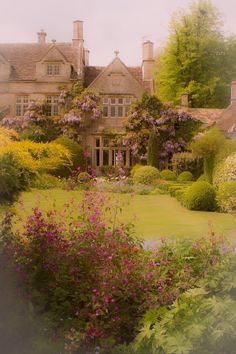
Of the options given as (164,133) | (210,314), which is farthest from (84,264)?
(164,133)

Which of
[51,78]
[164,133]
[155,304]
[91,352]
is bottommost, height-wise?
[91,352]

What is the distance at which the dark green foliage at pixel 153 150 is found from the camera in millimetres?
14414

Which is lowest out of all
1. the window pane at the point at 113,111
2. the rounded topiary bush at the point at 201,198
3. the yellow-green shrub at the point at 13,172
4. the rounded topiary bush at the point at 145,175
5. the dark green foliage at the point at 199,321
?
the dark green foliage at the point at 199,321

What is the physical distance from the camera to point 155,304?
12.2ft

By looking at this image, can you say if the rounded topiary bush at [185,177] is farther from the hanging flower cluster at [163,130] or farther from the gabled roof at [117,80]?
the gabled roof at [117,80]

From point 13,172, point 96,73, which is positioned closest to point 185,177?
point 96,73

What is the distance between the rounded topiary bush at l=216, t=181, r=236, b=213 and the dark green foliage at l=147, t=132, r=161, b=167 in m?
5.56

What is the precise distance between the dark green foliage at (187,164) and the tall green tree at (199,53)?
581 cm

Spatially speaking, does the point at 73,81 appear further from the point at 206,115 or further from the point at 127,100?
the point at 206,115

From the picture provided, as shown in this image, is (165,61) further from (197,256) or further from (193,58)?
(197,256)

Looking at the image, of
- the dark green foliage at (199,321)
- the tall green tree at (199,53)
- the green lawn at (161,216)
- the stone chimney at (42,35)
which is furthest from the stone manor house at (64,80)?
the dark green foliage at (199,321)

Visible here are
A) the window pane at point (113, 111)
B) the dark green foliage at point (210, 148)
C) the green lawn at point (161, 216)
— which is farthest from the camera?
the window pane at point (113, 111)

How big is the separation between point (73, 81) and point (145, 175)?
371cm

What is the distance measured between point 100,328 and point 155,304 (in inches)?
15.0
